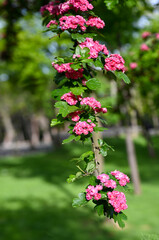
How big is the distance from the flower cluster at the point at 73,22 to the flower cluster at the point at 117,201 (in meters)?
1.34

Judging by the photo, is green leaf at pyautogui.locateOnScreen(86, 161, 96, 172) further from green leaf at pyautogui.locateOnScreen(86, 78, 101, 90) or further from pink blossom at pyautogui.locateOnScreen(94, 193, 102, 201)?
green leaf at pyautogui.locateOnScreen(86, 78, 101, 90)

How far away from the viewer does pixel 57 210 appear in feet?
31.6

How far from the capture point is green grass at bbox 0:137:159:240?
24.1 feet

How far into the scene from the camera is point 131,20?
10156mm

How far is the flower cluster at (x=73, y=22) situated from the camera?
2148 mm

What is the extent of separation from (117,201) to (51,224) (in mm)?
6818

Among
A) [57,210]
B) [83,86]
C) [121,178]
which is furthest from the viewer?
[57,210]

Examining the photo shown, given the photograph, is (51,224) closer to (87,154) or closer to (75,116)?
(87,154)

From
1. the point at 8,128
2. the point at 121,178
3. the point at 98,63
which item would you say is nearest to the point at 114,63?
the point at 98,63

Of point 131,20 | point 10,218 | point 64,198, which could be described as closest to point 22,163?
point 64,198

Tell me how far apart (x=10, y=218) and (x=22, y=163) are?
12.7 m

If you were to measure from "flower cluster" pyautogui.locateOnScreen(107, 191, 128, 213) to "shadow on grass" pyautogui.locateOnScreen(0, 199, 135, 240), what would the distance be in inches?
211

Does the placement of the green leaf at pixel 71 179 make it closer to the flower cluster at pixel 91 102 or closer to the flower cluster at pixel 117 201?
the flower cluster at pixel 117 201

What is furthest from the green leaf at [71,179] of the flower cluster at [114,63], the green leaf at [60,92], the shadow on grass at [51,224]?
the shadow on grass at [51,224]
